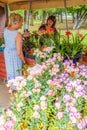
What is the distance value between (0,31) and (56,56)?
3710 millimetres

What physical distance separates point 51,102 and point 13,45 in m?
1.77

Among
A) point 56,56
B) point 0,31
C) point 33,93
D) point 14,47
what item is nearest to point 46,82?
point 33,93

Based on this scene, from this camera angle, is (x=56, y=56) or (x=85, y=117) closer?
(x=85, y=117)

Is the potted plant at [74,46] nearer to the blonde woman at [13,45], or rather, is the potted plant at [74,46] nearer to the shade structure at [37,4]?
the blonde woman at [13,45]

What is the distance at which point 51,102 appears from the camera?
1.53 meters

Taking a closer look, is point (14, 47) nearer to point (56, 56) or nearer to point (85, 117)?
point (56, 56)

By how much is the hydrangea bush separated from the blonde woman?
140 centimetres

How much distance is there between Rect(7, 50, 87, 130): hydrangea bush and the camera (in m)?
1.43

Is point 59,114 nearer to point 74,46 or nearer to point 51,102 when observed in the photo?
point 51,102

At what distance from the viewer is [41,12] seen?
529 cm

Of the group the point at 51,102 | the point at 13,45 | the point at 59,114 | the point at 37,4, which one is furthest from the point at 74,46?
the point at 37,4

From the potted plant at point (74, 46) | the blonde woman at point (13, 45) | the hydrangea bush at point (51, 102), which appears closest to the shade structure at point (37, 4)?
the potted plant at point (74, 46)

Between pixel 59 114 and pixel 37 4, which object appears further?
pixel 37 4

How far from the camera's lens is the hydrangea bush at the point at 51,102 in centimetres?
143
